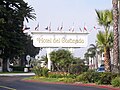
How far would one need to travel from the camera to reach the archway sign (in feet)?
157

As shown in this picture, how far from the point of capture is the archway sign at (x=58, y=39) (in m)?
47.9

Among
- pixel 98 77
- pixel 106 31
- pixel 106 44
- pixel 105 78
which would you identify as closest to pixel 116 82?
pixel 105 78

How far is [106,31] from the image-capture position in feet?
101

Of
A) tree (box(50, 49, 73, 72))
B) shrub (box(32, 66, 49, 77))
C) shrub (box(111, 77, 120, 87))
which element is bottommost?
shrub (box(111, 77, 120, 87))

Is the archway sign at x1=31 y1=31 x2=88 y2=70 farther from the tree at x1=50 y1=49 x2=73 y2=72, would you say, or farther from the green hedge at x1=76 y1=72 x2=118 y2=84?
the green hedge at x1=76 y1=72 x2=118 y2=84

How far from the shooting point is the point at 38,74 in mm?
38375

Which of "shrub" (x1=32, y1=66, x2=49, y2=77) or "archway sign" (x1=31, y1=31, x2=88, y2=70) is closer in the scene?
"shrub" (x1=32, y1=66, x2=49, y2=77)

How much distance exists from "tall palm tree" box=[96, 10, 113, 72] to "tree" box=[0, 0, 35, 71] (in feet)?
101

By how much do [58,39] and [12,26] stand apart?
60.1ft

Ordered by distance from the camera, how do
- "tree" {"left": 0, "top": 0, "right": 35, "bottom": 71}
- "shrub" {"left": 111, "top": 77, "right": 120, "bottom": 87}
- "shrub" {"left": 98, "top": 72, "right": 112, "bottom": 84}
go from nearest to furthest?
"shrub" {"left": 111, "top": 77, "right": 120, "bottom": 87}, "shrub" {"left": 98, "top": 72, "right": 112, "bottom": 84}, "tree" {"left": 0, "top": 0, "right": 35, "bottom": 71}

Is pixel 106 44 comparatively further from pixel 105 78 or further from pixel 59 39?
pixel 59 39

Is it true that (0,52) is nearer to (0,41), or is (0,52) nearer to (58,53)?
(0,41)

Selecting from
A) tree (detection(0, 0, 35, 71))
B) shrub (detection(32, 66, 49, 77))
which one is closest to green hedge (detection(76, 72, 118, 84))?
shrub (detection(32, 66, 49, 77))

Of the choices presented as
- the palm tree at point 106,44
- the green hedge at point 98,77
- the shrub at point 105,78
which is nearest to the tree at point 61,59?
the palm tree at point 106,44
